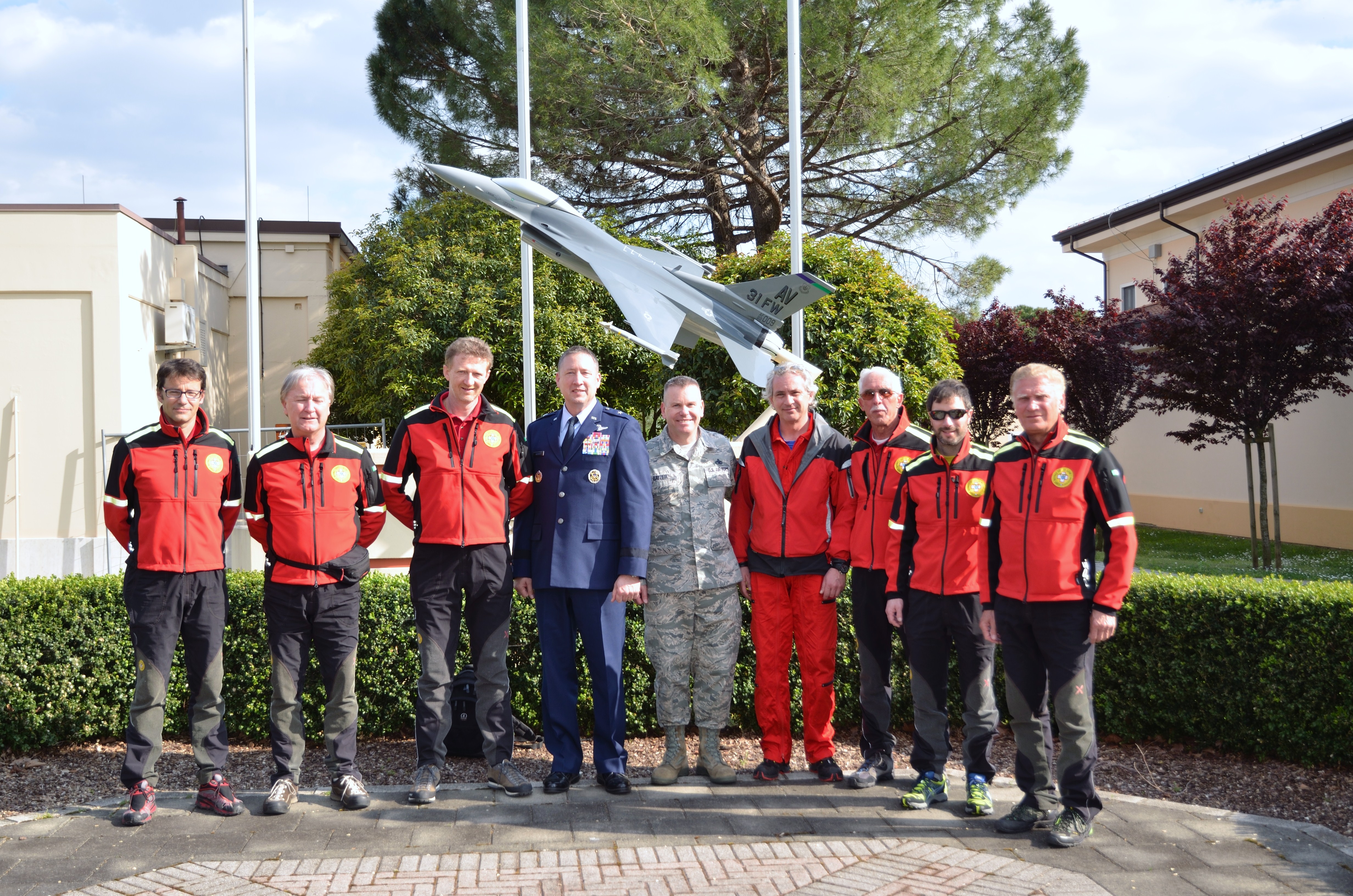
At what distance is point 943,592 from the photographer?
14.1 feet

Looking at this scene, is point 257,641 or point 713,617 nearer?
point 713,617

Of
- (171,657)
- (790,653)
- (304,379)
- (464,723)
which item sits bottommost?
(464,723)

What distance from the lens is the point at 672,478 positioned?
470 cm

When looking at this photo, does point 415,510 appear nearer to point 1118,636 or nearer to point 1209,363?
point 1118,636

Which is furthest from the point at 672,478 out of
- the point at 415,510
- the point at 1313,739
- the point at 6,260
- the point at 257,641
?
the point at 6,260

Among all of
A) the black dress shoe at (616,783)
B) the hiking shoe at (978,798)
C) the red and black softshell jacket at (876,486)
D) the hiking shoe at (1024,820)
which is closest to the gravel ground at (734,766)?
the black dress shoe at (616,783)

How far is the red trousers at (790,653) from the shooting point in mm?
4656

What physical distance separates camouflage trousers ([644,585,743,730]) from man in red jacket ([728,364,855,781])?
0.16 meters

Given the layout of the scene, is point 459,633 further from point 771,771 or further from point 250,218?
point 250,218

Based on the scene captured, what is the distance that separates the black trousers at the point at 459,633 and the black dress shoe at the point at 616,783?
52cm

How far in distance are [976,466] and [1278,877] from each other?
6.48 ft

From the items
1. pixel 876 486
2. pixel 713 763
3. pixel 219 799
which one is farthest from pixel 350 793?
pixel 876 486

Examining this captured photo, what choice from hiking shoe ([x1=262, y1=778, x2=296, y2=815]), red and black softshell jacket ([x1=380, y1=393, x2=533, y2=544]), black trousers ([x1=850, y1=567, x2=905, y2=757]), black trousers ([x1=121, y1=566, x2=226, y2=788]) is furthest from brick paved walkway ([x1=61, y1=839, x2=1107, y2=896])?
red and black softshell jacket ([x1=380, y1=393, x2=533, y2=544])

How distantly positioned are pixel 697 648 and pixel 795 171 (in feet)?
21.2
